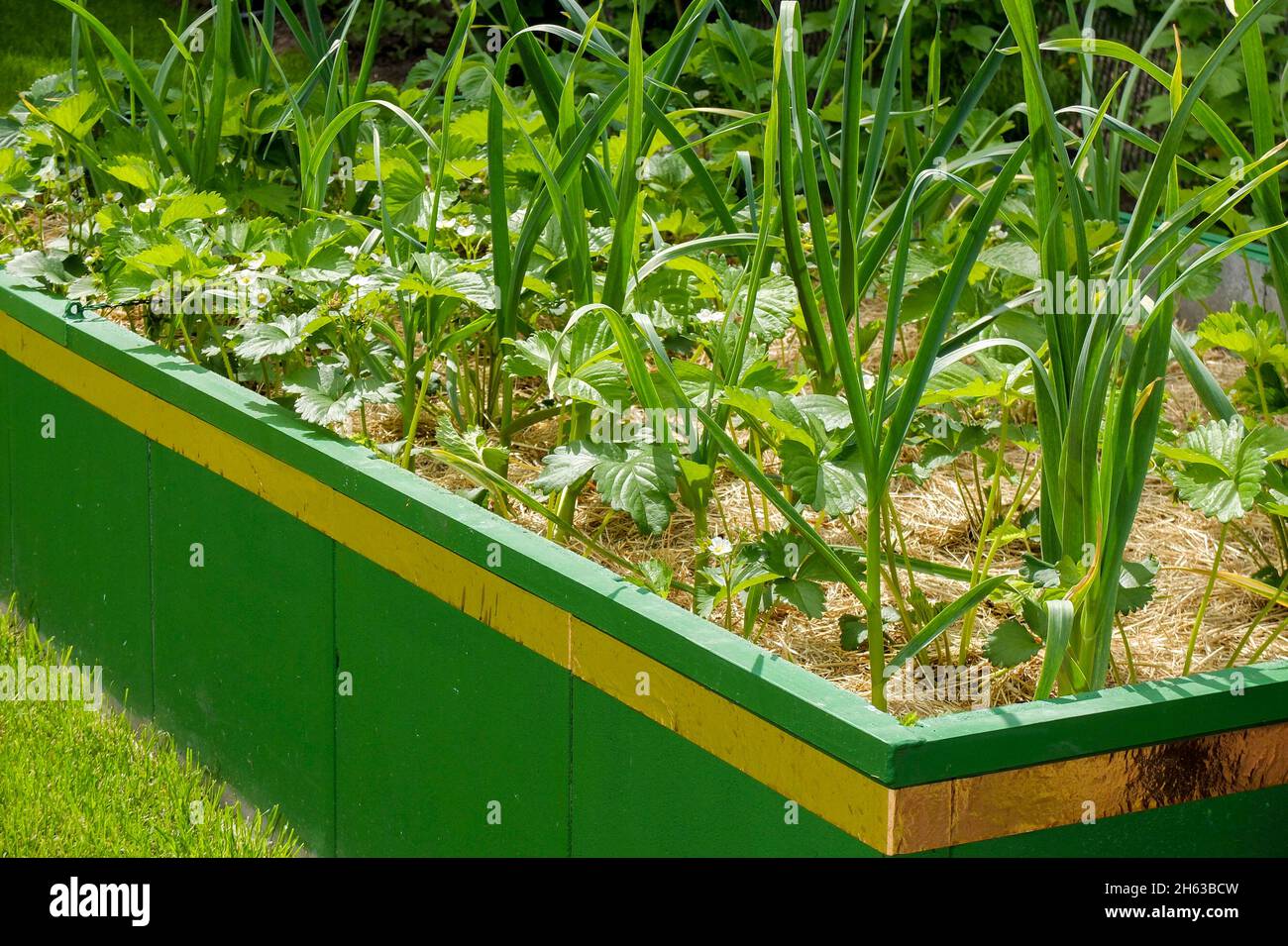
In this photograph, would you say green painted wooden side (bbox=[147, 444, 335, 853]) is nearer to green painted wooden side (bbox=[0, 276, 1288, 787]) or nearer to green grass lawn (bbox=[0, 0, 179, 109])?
green painted wooden side (bbox=[0, 276, 1288, 787])

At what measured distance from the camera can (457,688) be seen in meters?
2.33

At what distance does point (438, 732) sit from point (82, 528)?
1194mm

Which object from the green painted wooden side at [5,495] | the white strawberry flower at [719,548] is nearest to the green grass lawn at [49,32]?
the green painted wooden side at [5,495]

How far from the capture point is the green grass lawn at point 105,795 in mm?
2773

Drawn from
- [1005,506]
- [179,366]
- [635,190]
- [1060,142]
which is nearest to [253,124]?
[179,366]

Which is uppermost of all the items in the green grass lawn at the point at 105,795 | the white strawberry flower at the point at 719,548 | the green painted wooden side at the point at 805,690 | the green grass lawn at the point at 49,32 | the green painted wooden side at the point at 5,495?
the green grass lawn at the point at 49,32

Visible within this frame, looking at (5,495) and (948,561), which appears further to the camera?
(5,495)

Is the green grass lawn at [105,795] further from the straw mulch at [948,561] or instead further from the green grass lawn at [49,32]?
the green grass lawn at [49,32]

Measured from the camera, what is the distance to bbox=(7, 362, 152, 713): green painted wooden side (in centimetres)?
308

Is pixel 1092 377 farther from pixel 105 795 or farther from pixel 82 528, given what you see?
pixel 82 528

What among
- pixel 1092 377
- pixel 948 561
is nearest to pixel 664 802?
pixel 1092 377

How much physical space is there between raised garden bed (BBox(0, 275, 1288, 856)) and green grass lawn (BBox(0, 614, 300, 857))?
0.21 feet

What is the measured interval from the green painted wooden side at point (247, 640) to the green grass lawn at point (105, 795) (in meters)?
0.05

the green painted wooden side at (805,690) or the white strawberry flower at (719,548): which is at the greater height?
the white strawberry flower at (719,548)
